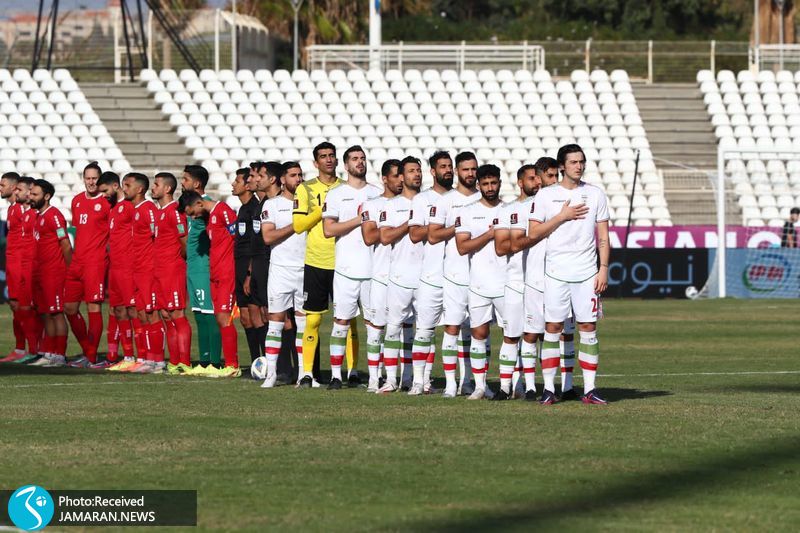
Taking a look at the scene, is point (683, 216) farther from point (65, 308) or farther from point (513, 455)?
point (513, 455)

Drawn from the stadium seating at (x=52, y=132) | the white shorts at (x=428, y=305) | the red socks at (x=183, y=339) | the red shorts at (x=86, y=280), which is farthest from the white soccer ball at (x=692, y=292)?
the white shorts at (x=428, y=305)

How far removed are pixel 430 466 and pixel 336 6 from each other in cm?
5113

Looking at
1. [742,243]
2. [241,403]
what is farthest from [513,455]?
[742,243]

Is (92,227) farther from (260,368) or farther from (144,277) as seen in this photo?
(260,368)

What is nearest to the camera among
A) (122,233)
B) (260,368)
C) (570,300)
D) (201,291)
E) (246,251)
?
(570,300)

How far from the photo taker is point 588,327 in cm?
1265

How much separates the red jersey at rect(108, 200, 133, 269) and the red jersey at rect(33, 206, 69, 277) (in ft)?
3.53

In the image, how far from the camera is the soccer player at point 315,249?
14227 millimetres

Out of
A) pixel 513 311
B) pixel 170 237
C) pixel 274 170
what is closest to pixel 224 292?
pixel 170 237

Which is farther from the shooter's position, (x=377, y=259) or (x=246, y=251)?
(x=246, y=251)

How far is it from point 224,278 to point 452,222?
12.1ft

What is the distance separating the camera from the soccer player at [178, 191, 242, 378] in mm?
16203

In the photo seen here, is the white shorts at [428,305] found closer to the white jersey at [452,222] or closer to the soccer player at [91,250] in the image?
the white jersey at [452,222]

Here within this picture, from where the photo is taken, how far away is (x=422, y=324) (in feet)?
45.2
